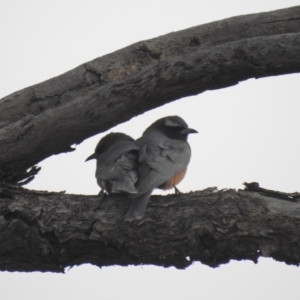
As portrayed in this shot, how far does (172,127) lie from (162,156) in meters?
0.95

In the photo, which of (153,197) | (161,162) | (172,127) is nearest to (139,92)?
(153,197)

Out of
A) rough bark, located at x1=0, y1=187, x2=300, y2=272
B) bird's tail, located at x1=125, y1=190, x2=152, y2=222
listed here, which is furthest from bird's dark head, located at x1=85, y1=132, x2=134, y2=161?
rough bark, located at x1=0, y1=187, x2=300, y2=272

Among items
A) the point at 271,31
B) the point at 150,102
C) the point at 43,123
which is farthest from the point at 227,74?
the point at 43,123

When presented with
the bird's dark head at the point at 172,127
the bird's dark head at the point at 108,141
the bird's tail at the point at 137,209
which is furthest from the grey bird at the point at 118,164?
the bird's dark head at the point at 172,127

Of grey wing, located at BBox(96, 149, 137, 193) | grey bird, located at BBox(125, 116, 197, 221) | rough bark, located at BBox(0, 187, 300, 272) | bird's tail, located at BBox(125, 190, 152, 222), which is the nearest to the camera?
rough bark, located at BBox(0, 187, 300, 272)

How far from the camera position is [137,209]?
4977 mm

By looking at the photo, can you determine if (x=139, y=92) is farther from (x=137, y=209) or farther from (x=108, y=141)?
(x=108, y=141)

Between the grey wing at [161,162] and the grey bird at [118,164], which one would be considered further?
the grey wing at [161,162]

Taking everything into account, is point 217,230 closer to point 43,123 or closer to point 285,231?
point 285,231

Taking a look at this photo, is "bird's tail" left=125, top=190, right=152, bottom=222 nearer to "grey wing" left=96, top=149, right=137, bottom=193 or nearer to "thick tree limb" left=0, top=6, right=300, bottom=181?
"grey wing" left=96, top=149, right=137, bottom=193

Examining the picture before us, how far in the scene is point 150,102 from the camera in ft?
17.6

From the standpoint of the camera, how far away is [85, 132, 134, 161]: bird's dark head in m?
6.83

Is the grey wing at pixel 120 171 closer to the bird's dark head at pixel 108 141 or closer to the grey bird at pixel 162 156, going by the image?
the grey bird at pixel 162 156

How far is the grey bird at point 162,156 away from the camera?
5723 millimetres
